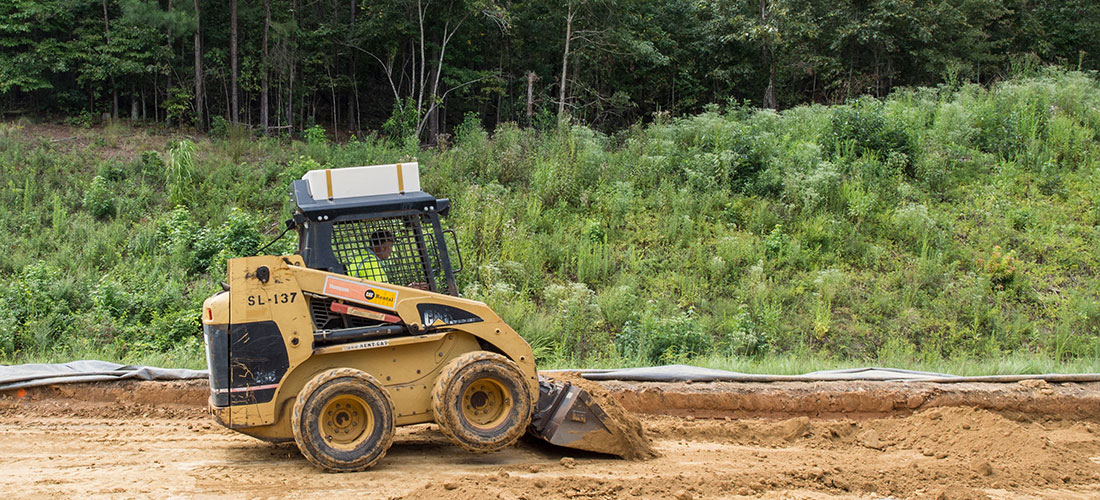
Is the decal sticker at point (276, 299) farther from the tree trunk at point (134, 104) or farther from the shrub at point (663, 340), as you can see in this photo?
the tree trunk at point (134, 104)

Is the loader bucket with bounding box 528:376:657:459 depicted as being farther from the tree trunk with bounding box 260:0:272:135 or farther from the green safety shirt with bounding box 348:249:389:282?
the tree trunk with bounding box 260:0:272:135

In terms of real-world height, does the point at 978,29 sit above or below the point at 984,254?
above

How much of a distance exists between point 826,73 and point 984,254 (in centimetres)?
1118

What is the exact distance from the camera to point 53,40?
1859 centimetres

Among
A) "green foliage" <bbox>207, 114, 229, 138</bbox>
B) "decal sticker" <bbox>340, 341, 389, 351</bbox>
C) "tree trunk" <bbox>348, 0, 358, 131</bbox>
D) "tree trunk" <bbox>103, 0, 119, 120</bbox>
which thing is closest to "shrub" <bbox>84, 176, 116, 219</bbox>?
"green foliage" <bbox>207, 114, 229, 138</bbox>

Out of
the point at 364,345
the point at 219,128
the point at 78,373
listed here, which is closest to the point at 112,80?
the point at 219,128

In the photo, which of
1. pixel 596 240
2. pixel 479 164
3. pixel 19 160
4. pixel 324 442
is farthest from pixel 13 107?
pixel 324 442

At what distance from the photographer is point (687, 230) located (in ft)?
44.7

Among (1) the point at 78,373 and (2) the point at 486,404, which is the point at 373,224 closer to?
(2) the point at 486,404

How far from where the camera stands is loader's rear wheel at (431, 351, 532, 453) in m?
5.79

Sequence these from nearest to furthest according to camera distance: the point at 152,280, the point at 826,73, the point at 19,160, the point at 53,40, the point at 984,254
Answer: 1. the point at 152,280
2. the point at 984,254
3. the point at 19,160
4. the point at 53,40
5. the point at 826,73

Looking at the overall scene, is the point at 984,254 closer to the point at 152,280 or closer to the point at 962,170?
the point at 962,170

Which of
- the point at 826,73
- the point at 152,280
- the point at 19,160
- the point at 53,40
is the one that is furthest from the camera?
the point at 826,73

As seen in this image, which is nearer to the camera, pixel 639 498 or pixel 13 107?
pixel 639 498
